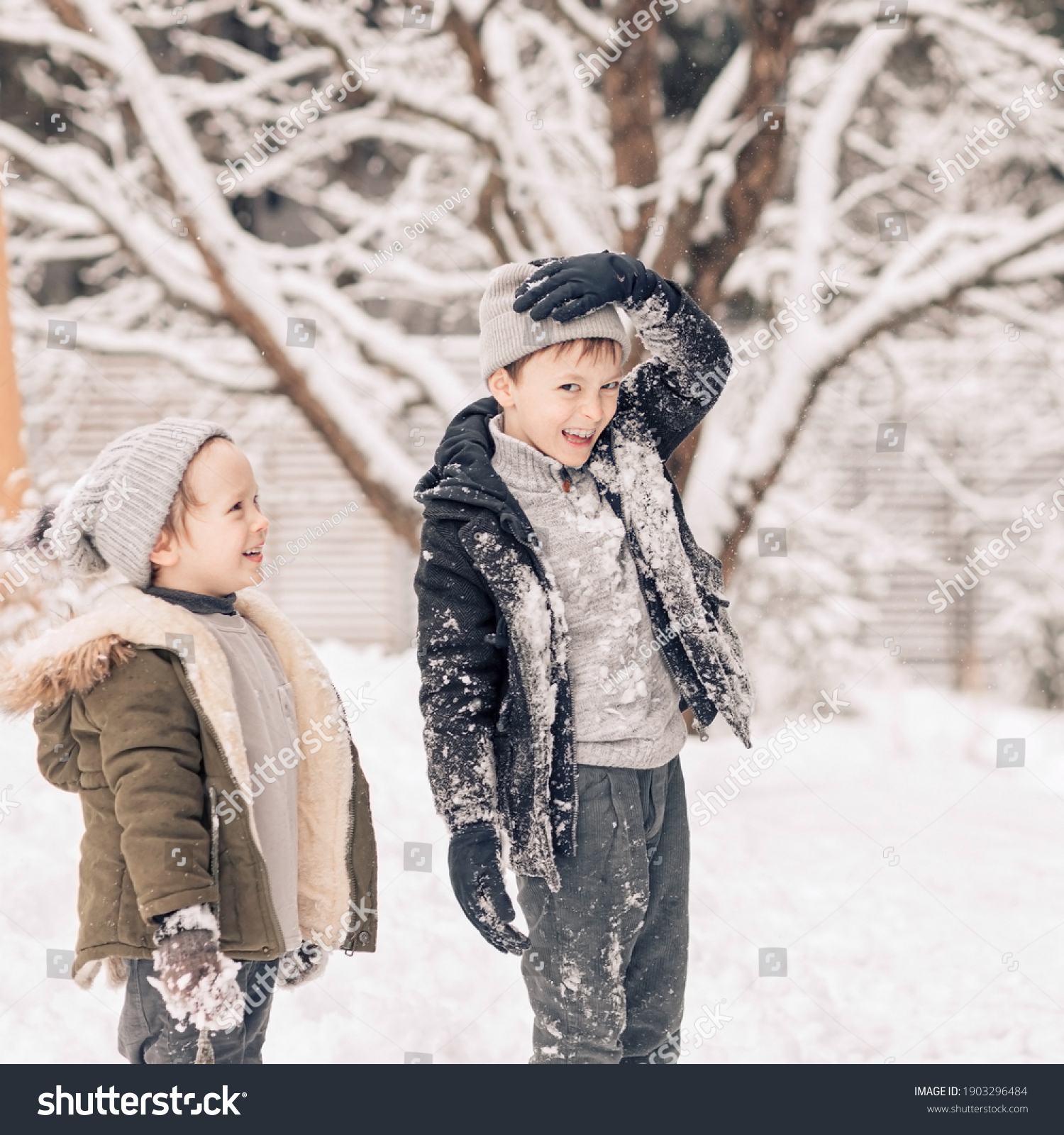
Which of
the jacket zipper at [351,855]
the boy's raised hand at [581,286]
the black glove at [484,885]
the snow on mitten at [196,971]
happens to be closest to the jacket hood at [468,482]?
the boy's raised hand at [581,286]

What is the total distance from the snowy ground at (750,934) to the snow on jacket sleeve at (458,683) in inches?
42.9

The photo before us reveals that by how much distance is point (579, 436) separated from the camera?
2.04 metres

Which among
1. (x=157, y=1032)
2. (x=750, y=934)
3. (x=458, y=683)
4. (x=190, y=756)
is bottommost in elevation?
(x=157, y=1032)

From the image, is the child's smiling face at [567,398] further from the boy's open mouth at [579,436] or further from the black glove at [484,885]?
the black glove at [484,885]

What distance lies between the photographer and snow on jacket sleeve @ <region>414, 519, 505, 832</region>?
6.55ft

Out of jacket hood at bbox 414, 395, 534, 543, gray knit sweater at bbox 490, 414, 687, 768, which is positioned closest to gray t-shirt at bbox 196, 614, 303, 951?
jacket hood at bbox 414, 395, 534, 543

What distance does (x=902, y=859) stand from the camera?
13.8 ft

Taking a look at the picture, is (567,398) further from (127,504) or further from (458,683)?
(127,504)

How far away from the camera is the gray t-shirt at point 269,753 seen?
1999 mm

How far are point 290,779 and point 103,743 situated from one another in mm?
341

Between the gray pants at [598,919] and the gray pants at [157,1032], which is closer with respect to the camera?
the gray pants at [157,1032]

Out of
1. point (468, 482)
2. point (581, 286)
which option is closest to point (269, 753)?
point (468, 482)

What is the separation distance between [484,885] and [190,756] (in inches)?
20.6

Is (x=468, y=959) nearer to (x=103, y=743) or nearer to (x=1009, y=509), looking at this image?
(x=103, y=743)
